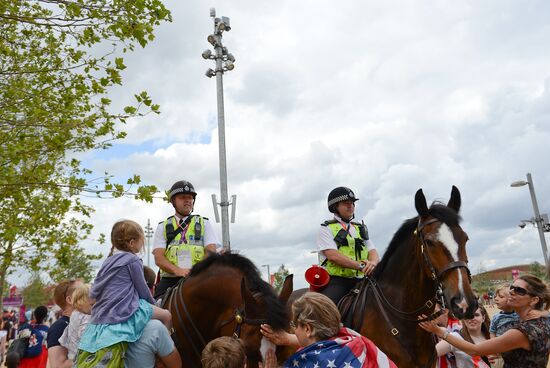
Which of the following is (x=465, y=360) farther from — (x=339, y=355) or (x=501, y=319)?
(x=339, y=355)

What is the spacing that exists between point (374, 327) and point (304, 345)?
265cm

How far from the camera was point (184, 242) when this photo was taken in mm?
6527

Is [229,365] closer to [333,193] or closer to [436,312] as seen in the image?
[436,312]

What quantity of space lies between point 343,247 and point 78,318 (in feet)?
11.3

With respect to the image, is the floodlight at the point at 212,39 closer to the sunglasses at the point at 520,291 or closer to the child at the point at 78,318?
the child at the point at 78,318

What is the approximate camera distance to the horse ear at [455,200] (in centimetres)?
548

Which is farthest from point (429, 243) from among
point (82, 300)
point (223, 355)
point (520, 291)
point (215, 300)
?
point (82, 300)

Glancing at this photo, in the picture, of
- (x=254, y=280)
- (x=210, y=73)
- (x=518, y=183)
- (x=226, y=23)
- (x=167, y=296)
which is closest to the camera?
(x=254, y=280)

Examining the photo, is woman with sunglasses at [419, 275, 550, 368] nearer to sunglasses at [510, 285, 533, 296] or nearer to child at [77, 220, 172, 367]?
sunglasses at [510, 285, 533, 296]

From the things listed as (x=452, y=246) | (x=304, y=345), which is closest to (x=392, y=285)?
(x=452, y=246)

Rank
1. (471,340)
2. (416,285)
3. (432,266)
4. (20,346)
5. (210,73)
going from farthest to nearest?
(210,73), (20,346), (471,340), (416,285), (432,266)

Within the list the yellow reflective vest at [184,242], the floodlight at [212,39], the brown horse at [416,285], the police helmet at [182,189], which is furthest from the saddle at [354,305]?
the floodlight at [212,39]

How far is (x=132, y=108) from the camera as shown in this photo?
25.5 ft

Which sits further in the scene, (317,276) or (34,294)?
(34,294)
